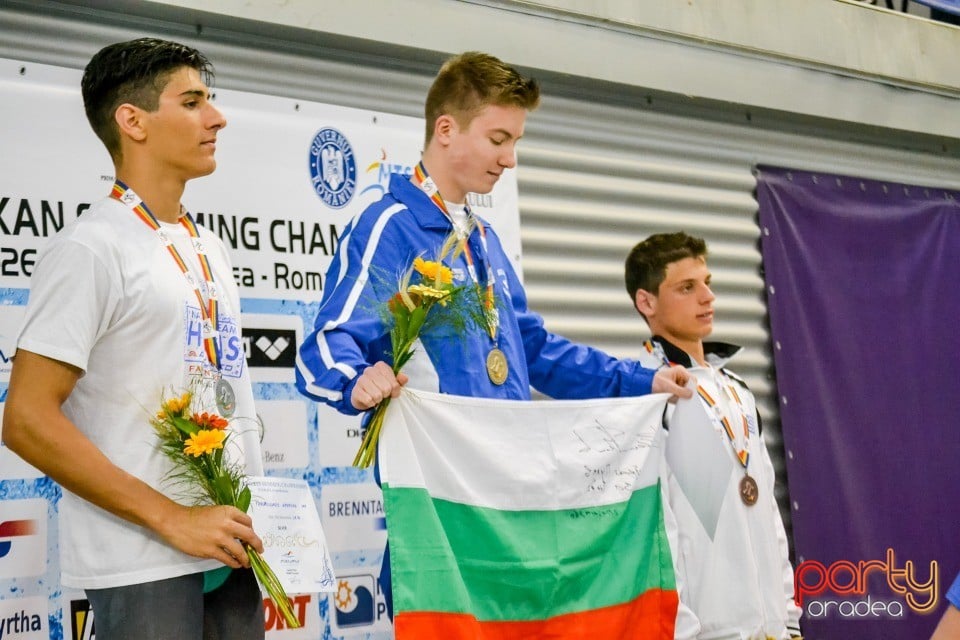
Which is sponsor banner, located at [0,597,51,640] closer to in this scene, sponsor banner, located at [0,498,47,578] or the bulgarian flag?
sponsor banner, located at [0,498,47,578]

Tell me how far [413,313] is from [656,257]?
1755 millimetres

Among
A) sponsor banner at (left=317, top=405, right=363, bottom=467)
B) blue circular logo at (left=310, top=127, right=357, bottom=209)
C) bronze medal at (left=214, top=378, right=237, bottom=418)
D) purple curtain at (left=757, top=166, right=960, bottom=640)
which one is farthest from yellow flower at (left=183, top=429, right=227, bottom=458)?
purple curtain at (left=757, top=166, right=960, bottom=640)

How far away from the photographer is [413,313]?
10.1ft

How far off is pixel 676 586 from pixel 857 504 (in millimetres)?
2906

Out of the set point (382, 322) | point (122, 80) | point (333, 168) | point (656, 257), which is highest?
point (333, 168)

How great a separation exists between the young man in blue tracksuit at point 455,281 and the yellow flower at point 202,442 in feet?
1.54

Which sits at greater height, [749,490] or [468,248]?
[468,248]

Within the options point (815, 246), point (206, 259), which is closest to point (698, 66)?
point (815, 246)

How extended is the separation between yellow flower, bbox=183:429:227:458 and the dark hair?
4.43 ft

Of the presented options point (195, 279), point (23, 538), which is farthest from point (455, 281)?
point (23, 538)

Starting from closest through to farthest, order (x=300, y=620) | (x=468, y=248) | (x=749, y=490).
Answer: (x=468, y=248) < (x=749, y=490) < (x=300, y=620)

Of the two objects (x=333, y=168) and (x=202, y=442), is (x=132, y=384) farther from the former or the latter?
(x=333, y=168)

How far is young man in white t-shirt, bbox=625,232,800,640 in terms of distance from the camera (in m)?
3.88

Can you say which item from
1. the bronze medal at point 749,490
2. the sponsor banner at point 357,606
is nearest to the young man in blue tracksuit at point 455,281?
the bronze medal at point 749,490
